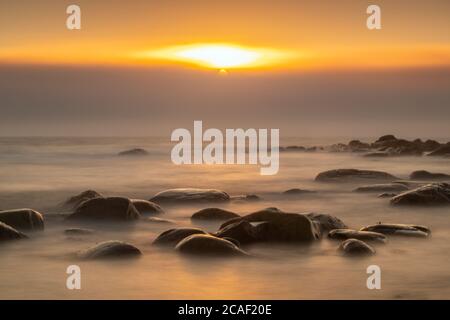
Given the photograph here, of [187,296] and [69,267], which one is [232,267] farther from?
[69,267]

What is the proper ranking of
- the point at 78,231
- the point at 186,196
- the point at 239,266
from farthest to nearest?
the point at 186,196 → the point at 78,231 → the point at 239,266

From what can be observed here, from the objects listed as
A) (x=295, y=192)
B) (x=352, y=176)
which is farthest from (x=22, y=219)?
(x=352, y=176)

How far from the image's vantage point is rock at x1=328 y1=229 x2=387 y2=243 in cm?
1046

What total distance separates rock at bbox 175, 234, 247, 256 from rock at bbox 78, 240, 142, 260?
0.61 m

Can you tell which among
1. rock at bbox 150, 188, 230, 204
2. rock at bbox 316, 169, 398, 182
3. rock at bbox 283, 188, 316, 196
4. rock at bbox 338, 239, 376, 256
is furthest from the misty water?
rock at bbox 316, 169, 398, 182

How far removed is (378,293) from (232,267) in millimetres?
1836

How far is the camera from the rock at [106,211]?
12.4 meters

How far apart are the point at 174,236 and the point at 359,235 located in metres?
2.59

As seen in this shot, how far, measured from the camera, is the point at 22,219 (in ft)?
37.8

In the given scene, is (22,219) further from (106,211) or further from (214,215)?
(214,215)

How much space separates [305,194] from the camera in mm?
18047

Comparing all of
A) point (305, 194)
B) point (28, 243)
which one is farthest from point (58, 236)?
point (305, 194)

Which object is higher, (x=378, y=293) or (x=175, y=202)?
(x=175, y=202)

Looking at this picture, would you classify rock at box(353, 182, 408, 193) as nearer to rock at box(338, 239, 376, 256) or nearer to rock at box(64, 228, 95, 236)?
rock at box(338, 239, 376, 256)
